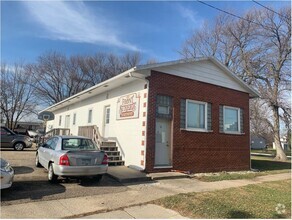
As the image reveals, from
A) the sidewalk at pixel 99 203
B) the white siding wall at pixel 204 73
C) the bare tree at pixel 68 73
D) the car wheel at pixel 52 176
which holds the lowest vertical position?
the sidewalk at pixel 99 203

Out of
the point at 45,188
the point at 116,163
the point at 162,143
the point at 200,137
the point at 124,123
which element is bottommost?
the point at 45,188

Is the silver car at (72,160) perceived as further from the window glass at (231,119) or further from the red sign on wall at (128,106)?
the window glass at (231,119)

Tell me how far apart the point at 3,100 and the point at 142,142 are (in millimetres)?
42256

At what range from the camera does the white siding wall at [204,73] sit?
12.3 metres

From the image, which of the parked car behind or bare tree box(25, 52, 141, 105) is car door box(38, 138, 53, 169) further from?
bare tree box(25, 52, 141, 105)

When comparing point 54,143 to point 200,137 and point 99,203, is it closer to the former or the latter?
point 99,203

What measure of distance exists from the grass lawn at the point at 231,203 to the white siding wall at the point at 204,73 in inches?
232

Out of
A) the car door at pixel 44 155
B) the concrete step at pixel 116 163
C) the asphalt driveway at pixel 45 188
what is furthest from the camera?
the concrete step at pixel 116 163

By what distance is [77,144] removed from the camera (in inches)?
370

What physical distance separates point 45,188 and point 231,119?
10.6m

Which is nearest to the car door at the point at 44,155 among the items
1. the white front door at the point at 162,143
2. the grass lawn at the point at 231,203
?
the white front door at the point at 162,143

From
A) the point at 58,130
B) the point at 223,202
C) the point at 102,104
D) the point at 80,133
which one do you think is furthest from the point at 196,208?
the point at 58,130

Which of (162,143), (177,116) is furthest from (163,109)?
(162,143)

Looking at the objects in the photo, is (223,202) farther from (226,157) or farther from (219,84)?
(219,84)
